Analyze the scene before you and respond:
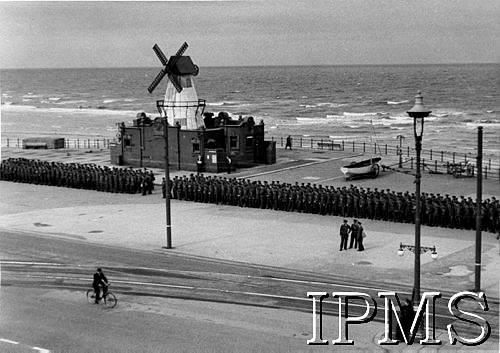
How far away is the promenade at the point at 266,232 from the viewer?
25031mm

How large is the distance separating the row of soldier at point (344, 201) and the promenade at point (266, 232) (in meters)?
0.57

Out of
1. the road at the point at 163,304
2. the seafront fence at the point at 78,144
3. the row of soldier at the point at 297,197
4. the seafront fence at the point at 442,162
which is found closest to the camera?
the road at the point at 163,304

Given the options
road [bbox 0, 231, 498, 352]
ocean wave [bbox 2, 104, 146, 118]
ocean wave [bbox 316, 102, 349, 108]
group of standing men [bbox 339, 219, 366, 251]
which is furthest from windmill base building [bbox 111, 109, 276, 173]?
ocean wave [bbox 316, 102, 349, 108]

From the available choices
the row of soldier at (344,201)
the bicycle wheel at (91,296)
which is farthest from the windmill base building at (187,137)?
the bicycle wheel at (91,296)

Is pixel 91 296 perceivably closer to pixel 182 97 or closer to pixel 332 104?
pixel 182 97

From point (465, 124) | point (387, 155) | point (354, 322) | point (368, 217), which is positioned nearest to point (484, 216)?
point (368, 217)

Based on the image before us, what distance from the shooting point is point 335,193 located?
3438 cm

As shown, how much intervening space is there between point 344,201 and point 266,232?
4.32 m

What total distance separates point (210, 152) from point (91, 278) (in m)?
24.9

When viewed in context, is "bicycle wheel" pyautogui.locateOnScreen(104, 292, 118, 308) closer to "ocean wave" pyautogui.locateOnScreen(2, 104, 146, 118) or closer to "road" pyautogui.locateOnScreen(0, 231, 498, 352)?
"road" pyautogui.locateOnScreen(0, 231, 498, 352)

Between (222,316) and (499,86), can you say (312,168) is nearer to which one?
(222,316)

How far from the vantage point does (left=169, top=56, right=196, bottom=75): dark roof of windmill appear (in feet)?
173

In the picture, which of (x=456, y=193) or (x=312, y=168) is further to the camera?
(x=312, y=168)

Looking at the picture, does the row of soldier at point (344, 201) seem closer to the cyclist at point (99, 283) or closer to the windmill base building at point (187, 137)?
the windmill base building at point (187, 137)
